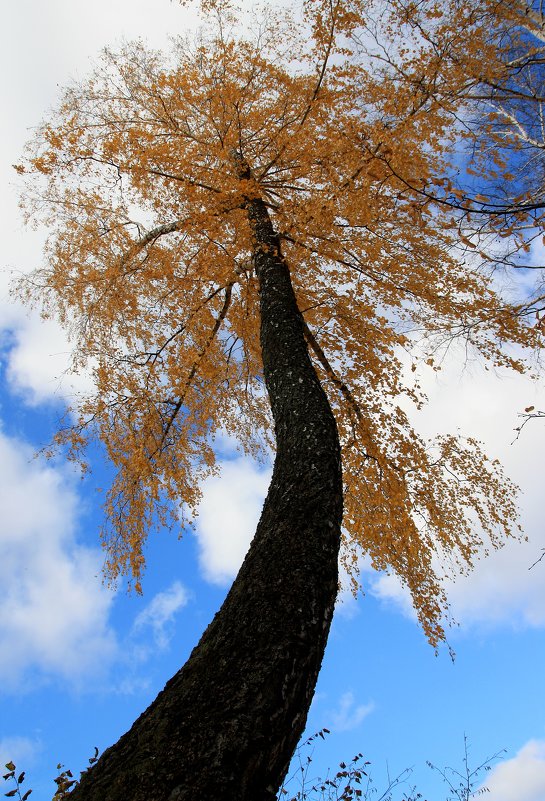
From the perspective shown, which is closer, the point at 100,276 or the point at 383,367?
the point at 383,367

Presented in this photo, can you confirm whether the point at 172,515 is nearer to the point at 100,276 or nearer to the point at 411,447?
the point at 411,447

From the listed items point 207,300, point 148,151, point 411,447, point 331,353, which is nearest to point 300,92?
point 148,151

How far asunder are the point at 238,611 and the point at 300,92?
8012mm

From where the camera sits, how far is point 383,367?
6.73 meters

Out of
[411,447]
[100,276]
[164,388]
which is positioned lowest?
[411,447]

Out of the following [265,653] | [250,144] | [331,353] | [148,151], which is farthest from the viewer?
[250,144]

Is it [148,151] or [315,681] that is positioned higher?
[148,151]

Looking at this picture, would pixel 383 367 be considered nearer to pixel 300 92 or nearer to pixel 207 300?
pixel 207 300

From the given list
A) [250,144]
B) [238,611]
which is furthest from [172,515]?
[250,144]

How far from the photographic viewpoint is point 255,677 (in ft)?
5.69

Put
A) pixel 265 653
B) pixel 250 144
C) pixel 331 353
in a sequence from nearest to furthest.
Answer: pixel 265 653, pixel 331 353, pixel 250 144

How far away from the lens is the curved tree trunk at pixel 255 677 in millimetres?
1441

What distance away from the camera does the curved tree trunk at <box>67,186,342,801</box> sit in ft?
4.73

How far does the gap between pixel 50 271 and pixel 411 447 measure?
23.0 feet
